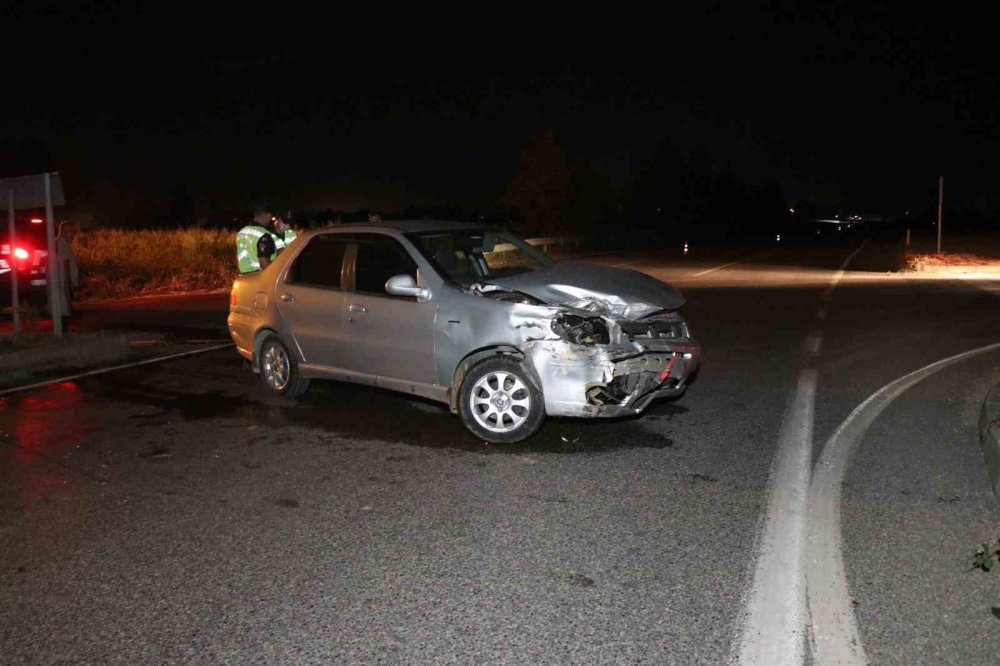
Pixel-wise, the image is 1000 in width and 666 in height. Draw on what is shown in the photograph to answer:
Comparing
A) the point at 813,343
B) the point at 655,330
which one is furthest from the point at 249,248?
the point at 813,343

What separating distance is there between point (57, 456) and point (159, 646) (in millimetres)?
3694

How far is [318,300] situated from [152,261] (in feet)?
69.2

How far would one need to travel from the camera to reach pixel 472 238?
27.8 ft

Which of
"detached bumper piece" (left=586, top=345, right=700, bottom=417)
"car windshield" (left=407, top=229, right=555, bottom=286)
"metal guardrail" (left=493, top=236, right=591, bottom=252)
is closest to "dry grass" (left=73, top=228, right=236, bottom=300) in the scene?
"metal guardrail" (left=493, top=236, right=591, bottom=252)

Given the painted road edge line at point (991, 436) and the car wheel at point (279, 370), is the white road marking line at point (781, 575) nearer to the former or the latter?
the painted road edge line at point (991, 436)

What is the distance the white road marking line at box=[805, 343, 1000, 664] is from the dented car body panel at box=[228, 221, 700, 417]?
1.39 meters

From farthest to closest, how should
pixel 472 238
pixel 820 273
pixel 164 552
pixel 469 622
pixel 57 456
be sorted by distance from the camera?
pixel 820 273 → pixel 472 238 → pixel 57 456 → pixel 164 552 → pixel 469 622

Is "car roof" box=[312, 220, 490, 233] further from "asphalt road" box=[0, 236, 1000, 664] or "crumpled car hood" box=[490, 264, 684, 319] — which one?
"asphalt road" box=[0, 236, 1000, 664]

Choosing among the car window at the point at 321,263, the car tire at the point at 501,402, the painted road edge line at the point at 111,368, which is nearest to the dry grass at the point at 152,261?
the painted road edge line at the point at 111,368

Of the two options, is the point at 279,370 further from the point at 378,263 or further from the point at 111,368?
the point at 111,368

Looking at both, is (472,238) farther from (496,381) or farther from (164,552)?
(164,552)

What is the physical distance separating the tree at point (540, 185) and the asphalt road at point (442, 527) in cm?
5878

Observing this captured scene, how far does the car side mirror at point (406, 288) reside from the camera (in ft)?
24.7

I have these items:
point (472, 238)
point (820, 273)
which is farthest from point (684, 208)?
point (472, 238)
